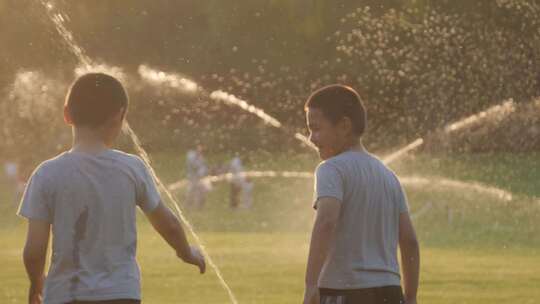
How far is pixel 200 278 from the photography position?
1370 cm

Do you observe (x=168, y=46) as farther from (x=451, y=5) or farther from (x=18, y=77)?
(x=451, y=5)

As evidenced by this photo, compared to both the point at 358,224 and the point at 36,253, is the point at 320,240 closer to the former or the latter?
the point at 358,224

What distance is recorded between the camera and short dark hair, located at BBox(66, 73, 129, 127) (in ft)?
16.6

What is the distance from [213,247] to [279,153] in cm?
3438

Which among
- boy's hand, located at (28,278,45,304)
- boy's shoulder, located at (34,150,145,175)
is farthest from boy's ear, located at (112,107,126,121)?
boy's hand, located at (28,278,45,304)

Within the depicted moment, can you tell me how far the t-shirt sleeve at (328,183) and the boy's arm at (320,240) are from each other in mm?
18

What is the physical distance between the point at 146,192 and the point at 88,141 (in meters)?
0.26

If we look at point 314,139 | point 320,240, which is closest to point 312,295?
point 320,240

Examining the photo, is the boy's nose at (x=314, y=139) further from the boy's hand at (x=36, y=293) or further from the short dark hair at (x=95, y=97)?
the boy's hand at (x=36, y=293)

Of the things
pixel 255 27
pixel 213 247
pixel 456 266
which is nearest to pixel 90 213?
pixel 456 266

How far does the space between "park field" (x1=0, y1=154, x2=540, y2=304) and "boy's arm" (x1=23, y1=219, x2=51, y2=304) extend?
653 cm

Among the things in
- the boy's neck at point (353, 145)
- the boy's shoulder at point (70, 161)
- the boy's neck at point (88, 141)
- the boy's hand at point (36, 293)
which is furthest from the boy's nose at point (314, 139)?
the boy's hand at point (36, 293)

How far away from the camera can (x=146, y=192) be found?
5.11 meters

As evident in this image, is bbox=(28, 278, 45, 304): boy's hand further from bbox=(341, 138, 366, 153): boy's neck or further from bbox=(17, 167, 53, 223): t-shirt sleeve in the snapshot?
bbox=(341, 138, 366, 153): boy's neck
